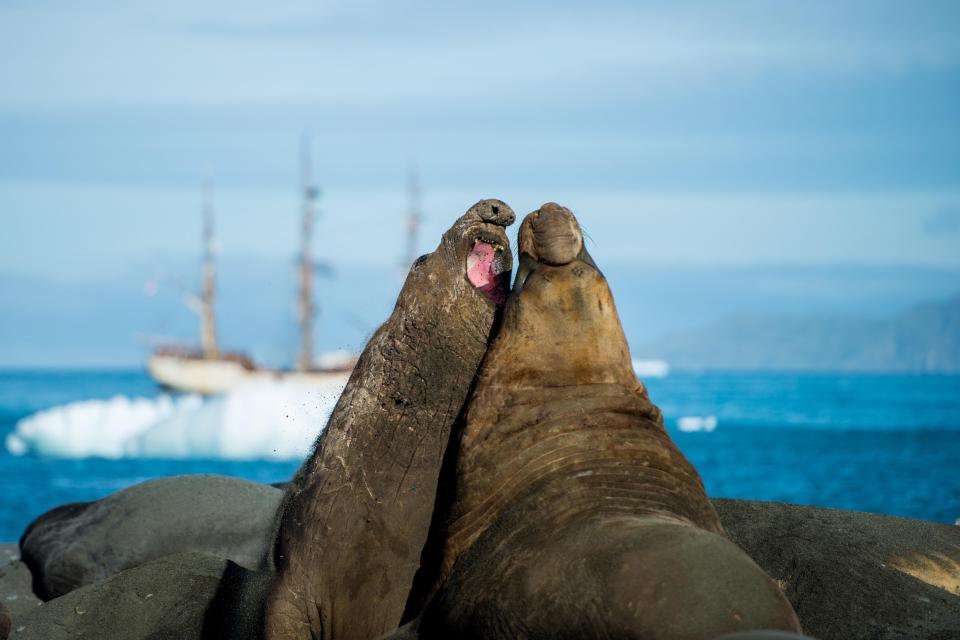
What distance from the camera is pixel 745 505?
594cm

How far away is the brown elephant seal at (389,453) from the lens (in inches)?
171

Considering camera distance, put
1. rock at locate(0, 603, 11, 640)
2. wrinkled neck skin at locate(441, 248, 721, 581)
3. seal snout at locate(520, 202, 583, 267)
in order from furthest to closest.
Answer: rock at locate(0, 603, 11, 640), seal snout at locate(520, 202, 583, 267), wrinkled neck skin at locate(441, 248, 721, 581)

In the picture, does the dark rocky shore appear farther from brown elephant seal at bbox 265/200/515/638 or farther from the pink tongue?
the pink tongue

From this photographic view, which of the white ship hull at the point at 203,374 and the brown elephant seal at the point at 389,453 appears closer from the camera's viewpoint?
the brown elephant seal at the point at 389,453

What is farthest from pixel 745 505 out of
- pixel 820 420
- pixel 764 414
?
pixel 764 414

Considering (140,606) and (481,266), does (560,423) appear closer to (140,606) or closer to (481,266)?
(481,266)

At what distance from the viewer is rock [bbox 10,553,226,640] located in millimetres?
5051

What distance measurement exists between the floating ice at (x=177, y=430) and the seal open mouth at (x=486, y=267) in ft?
61.0

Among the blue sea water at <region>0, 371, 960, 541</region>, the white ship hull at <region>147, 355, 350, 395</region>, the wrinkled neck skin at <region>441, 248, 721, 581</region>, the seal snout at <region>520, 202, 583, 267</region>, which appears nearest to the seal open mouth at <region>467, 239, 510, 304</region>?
the seal snout at <region>520, 202, 583, 267</region>

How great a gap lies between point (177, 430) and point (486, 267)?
23.9m

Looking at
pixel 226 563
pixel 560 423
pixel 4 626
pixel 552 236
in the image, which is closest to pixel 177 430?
pixel 4 626

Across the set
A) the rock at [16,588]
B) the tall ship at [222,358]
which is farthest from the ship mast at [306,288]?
the rock at [16,588]

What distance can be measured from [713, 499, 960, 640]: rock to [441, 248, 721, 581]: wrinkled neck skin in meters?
0.86

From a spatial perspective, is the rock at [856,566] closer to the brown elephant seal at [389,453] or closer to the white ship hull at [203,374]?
the brown elephant seal at [389,453]
